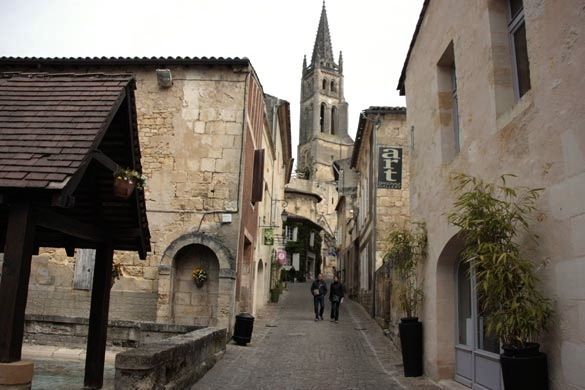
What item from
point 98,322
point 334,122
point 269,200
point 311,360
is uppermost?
point 334,122

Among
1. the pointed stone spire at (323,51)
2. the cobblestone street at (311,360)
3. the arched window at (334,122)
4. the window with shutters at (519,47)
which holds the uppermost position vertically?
the pointed stone spire at (323,51)

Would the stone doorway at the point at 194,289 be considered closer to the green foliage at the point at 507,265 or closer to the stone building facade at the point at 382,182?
the stone building facade at the point at 382,182

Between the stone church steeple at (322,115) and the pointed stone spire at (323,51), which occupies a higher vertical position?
the pointed stone spire at (323,51)

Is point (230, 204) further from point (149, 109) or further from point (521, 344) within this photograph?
point (521, 344)

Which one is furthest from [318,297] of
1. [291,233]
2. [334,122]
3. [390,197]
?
[334,122]

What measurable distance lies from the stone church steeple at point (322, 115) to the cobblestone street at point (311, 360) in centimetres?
5761

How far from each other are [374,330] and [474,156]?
28.5 feet

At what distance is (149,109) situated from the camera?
12.8 metres

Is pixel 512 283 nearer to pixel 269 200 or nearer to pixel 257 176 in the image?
pixel 257 176

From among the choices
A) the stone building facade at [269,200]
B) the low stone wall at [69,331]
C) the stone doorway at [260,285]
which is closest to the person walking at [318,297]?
the stone building facade at [269,200]

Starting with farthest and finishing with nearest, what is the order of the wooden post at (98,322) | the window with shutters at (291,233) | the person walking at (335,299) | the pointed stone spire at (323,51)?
the pointed stone spire at (323,51) < the window with shutters at (291,233) < the person walking at (335,299) < the wooden post at (98,322)

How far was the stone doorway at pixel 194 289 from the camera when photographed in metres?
11.9

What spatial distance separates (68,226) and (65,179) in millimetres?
1076

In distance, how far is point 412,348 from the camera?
7.69 meters
